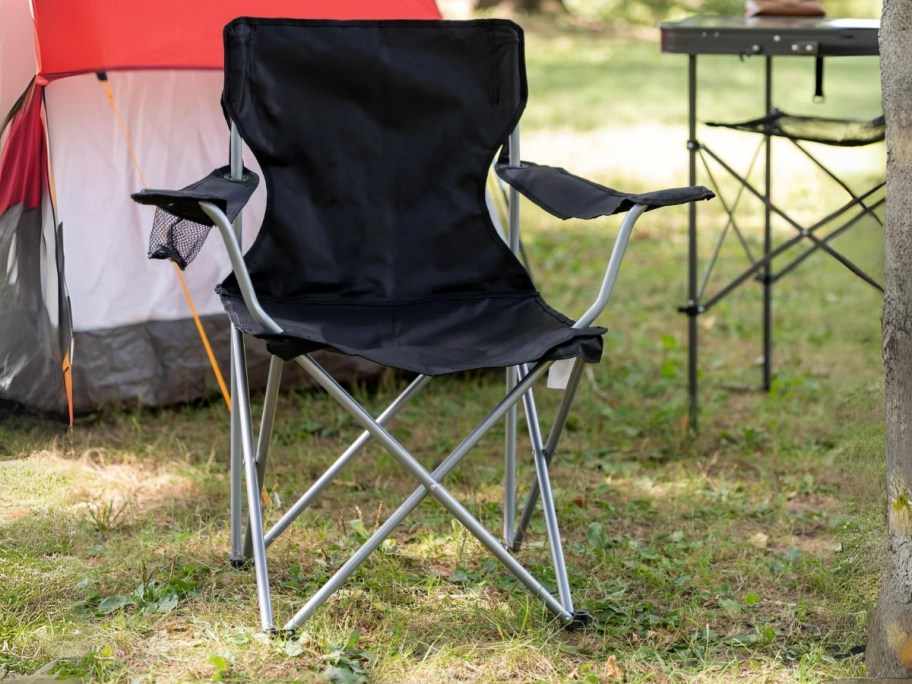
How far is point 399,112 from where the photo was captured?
2357 mm

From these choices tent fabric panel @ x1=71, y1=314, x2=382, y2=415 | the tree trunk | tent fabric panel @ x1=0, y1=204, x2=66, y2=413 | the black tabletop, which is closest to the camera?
the tree trunk

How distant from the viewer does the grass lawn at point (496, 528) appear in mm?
1948

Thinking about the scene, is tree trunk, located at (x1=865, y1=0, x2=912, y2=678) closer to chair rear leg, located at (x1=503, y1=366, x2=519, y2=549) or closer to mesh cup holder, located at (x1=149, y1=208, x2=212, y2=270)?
chair rear leg, located at (x1=503, y1=366, x2=519, y2=549)

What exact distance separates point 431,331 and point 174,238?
499 millimetres

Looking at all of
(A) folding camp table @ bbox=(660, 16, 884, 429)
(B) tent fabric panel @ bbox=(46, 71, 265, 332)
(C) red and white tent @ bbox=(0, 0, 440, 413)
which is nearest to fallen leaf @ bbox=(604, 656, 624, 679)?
(A) folding camp table @ bbox=(660, 16, 884, 429)

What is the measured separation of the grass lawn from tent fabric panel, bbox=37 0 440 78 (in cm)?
79

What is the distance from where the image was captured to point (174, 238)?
2104mm

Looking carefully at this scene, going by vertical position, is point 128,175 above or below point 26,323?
above

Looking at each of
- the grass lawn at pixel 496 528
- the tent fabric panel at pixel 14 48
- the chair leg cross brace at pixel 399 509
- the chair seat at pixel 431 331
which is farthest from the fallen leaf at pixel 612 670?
the tent fabric panel at pixel 14 48

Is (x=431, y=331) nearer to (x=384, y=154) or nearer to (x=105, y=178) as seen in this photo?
(x=384, y=154)

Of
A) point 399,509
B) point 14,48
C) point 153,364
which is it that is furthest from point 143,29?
point 399,509

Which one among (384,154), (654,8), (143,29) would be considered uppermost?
(143,29)

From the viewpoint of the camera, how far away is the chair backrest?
2.28 metres

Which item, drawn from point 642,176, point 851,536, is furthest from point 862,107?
point 851,536
